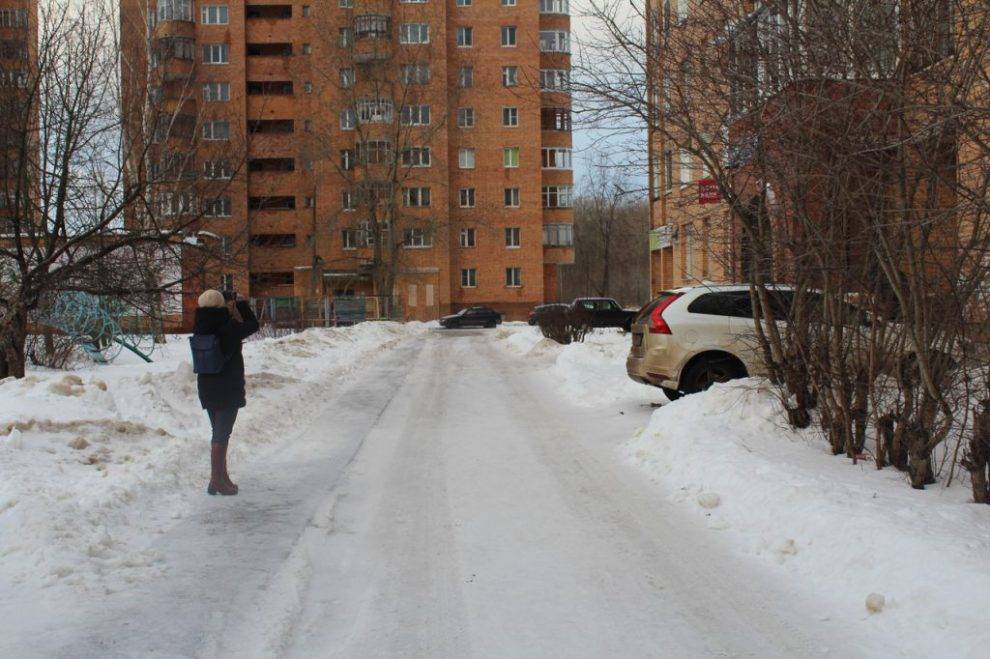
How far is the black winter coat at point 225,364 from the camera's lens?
7.52 m

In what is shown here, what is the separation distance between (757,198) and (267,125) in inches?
2408

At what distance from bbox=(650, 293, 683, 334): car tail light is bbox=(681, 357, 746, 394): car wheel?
63cm

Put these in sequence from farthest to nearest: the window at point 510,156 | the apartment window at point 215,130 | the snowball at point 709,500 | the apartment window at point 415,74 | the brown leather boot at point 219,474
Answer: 1. the window at point 510,156
2. the apartment window at point 415,74
3. the apartment window at point 215,130
4. the brown leather boot at point 219,474
5. the snowball at point 709,500

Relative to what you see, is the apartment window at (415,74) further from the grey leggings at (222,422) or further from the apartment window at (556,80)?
the grey leggings at (222,422)

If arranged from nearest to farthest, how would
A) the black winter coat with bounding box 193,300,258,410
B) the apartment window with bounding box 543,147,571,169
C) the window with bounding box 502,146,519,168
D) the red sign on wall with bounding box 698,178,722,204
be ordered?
1. the black winter coat with bounding box 193,300,258,410
2. the red sign on wall with bounding box 698,178,722,204
3. the window with bounding box 502,146,519,168
4. the apartment window with bounding box 543,147,571,169

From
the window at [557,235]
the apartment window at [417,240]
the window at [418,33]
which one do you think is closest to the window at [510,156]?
the window at [557,235]

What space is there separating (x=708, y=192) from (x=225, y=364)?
546 cm

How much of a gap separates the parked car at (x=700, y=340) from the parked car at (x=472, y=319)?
40.0m

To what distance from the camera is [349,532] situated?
6301 millimetres

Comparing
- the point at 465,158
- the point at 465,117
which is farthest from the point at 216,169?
the point at 465,117

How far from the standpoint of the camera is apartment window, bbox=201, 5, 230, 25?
6362 cm

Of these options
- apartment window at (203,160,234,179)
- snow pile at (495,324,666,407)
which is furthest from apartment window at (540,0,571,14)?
apartment window at (203,160,234,179)

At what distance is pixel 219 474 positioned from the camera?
24.3 feet

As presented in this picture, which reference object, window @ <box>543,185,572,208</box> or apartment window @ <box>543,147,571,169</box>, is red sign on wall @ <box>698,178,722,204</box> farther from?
apartment window @ <box>543,147,571,169</box>
